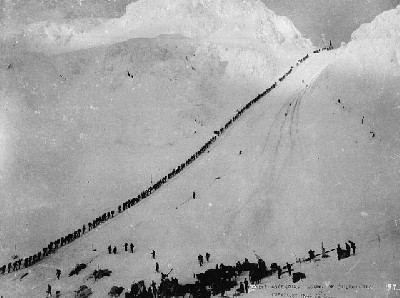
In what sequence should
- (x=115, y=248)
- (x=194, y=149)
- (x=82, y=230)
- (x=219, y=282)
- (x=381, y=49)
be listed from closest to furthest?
(x=219, y=282) < (x=115, y=248) < (x=82, y=230) < (x=194, y=149) < (x=381, y=49)

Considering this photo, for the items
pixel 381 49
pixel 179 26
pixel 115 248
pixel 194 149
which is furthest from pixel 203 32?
pixel 115 248

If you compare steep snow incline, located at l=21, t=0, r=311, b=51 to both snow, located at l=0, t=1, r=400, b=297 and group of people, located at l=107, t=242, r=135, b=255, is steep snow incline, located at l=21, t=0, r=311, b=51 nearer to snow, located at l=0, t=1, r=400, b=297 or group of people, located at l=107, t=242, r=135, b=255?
snow, located at l=0, t=1, r=400, b=297

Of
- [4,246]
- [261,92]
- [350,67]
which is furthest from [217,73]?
[4,246]

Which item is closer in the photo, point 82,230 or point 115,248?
point 115,248

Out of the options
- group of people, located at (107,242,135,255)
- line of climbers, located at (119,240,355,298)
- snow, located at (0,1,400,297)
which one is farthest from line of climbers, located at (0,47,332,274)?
line of climbers, located at (119,240,355,298)

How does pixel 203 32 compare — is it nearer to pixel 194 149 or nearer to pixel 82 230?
pixel 194 149

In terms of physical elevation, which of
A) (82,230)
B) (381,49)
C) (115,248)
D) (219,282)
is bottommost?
(219,282)

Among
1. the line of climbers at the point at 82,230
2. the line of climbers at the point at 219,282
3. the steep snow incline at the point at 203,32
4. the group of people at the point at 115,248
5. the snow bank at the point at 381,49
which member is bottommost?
the line of climbers at the point at 219,282

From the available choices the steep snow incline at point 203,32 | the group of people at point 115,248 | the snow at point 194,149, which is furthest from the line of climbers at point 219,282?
the steep snow incline at point 203,32

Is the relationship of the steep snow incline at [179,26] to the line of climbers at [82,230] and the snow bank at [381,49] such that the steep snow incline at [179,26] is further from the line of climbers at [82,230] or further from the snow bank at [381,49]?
the line of climbers at [82,230]
